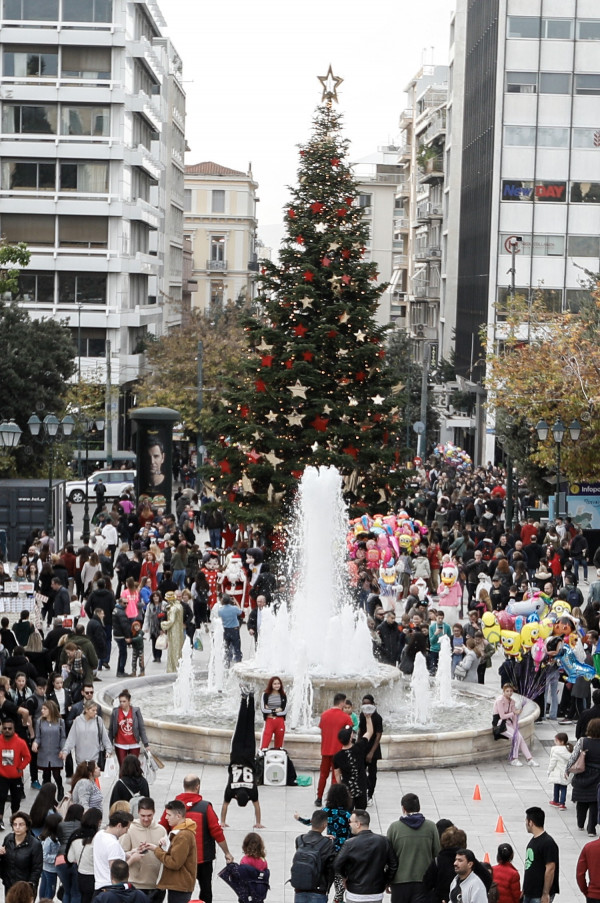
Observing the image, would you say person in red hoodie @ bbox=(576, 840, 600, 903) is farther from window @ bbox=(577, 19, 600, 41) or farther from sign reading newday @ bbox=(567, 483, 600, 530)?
window @ bbox=(577, 19, 600, 41)

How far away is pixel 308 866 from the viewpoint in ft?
Answer: 38.1

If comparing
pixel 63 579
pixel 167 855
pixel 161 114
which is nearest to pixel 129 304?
pixel 161 114

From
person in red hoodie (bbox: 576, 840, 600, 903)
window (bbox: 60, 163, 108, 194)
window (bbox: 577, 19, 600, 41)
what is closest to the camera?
person in red hoodie (bbox: 576, 840, 600, 903)

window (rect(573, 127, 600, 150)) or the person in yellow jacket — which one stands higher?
window (rect(573, 127, 600, 150))

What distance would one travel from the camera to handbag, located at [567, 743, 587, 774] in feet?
51.7

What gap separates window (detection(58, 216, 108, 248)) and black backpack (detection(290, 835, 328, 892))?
207 ft

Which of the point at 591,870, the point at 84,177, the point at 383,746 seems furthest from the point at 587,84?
the point at 591,870

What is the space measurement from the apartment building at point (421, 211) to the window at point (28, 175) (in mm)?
27071

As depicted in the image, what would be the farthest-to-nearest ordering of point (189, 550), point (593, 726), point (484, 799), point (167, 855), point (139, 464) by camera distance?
point (139, 464) < point (189, 550) < point (484, 799) < point (593, 726) < point (167, 855)

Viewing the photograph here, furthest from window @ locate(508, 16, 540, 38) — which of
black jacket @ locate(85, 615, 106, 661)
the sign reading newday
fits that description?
black jacket @ locate(85, 615, 106, 661)

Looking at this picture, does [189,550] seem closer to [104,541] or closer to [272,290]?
[104,541]

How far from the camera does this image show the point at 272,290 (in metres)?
40.6

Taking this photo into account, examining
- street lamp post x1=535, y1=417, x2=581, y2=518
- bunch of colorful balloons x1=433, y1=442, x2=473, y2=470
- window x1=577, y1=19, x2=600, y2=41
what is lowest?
bunch of colorful balloons x1=433, y1=442, x2=473, y2=470

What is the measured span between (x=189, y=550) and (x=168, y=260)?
76.9m
